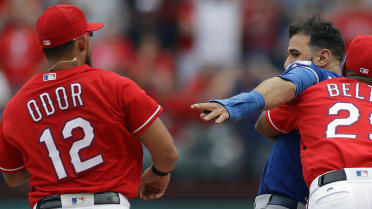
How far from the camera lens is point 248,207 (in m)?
9.78

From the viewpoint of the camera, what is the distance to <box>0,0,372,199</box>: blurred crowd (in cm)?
972

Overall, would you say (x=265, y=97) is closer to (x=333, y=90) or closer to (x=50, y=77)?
(x=333, y=90)

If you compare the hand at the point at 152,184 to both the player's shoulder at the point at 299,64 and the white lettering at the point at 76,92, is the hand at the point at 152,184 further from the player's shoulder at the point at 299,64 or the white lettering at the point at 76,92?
the player's shoulder at the point at 299,64

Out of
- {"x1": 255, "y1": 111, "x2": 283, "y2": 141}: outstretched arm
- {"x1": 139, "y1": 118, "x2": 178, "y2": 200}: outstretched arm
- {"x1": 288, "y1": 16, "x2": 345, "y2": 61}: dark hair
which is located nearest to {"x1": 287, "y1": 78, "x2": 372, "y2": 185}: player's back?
{"x1": 255, "y1": 111, "x2": 283, "y2": 141}: outstretched arm

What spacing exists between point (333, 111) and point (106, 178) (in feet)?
5.15

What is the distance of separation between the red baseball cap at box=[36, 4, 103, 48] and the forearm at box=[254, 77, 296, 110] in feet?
3.97

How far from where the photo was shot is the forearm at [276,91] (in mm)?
4551

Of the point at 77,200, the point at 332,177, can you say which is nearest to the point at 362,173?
the point at 332,177

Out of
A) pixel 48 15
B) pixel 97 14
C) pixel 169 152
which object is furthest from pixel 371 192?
pixel 97 14

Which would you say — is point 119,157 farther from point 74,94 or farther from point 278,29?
point 278,29

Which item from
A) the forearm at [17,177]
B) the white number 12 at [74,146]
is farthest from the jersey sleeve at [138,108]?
the forearm at [17,177]

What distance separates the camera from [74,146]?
4.32 metres

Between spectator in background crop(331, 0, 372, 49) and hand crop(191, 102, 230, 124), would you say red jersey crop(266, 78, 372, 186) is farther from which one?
spectator in background crop(331, 0, 372, 49)

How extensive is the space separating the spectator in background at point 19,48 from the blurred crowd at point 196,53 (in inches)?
0.6
